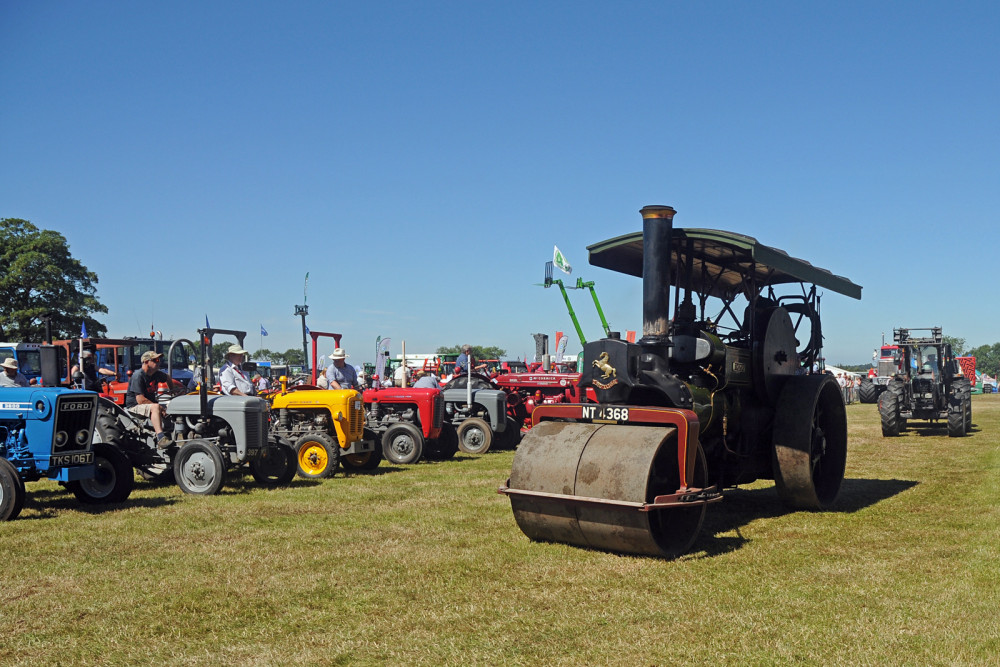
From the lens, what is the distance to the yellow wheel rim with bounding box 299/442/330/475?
1109 centimetres

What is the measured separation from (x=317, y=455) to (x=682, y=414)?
6.02 metres

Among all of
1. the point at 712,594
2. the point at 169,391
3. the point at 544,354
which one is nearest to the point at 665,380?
the point at 712,594

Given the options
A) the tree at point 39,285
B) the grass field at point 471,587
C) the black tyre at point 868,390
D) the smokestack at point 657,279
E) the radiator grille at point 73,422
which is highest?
the tree at point 39,285

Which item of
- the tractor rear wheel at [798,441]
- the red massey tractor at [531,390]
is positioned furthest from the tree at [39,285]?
the tractor rear wheel at [798,441]

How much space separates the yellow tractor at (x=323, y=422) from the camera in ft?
37.2

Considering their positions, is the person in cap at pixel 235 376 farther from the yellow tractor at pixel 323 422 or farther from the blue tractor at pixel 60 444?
the blue tractor at pixel 60 444

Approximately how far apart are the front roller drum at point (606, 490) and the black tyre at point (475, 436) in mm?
7909

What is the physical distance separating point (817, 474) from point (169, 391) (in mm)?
7248

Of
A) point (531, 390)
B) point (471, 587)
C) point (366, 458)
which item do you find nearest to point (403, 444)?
point (366, 458)

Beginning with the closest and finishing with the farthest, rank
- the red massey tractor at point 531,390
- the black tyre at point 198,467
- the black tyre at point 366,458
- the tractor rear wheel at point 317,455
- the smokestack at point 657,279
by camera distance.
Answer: the smokestack at point 657,279, the black tyre at point 198,467, the tractor rear wheel at point 317,455, the black tyre at point 366,458, the red massey tractor at point 531,390

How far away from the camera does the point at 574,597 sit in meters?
5.20

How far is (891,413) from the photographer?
57.3 feet

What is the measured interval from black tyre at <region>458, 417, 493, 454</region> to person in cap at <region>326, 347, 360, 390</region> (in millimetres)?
2420

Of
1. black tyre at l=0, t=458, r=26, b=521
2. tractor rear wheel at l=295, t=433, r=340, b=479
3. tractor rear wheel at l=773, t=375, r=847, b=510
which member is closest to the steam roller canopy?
tractor rear wheel at l=773, t=375, r=847, b=510
